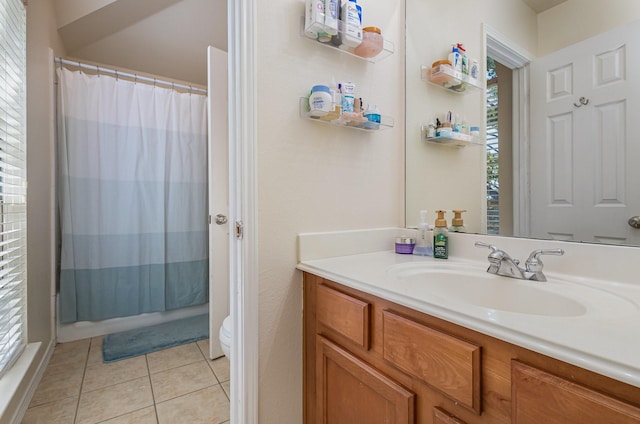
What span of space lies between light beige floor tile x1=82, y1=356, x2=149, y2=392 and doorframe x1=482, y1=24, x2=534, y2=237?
2046 millimetres

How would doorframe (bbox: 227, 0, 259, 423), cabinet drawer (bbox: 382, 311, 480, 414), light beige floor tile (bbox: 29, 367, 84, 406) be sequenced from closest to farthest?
cabinet drawer (bbox: 382, 311, 480, 414) < doorframe (bbox: 227, 0, 259, 423) < light beige floor tile (bbox: 29, 367, 84, 406)

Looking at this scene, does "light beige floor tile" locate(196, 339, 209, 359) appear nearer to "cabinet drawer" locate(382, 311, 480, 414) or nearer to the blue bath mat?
the blue bath mat

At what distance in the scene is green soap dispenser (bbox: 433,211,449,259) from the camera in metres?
1.14

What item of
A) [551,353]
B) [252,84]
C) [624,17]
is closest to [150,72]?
[252,84]

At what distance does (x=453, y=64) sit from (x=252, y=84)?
88 cm

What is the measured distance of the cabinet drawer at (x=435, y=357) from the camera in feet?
1.83

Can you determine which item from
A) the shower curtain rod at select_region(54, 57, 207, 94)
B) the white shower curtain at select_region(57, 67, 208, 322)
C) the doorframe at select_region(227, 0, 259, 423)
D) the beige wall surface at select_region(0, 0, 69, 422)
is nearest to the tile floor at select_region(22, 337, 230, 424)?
the beige wall surface at select_region(0, 0, 69, 422)

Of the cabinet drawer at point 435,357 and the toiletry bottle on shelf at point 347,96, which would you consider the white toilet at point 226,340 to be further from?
the toiletry bottle on shelf at point 347,96

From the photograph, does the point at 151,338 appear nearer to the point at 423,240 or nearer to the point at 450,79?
the point at 423,240

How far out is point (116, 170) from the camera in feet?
7.13

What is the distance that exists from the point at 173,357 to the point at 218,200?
1043mm

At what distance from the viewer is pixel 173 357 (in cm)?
189

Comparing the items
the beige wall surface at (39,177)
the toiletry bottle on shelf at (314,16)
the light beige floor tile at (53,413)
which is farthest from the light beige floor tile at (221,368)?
the toiletry bottle on shelf at (314,16)

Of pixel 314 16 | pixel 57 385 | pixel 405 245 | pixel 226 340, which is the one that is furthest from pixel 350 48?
pixel 57 385
